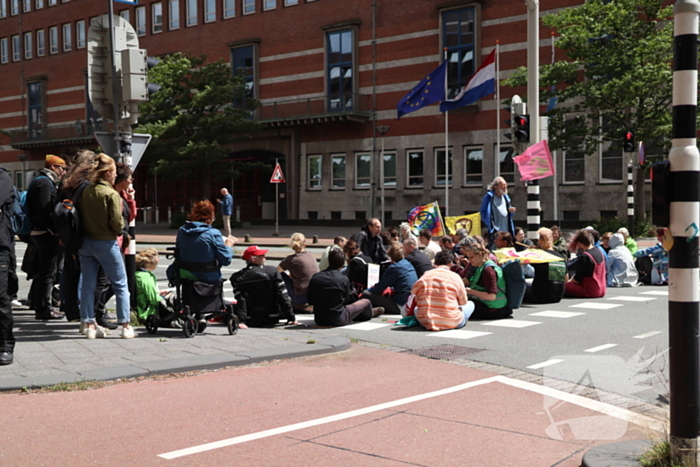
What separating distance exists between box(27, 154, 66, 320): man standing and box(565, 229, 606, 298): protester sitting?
26.0 feet

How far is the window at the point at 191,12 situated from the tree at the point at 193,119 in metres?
6.38

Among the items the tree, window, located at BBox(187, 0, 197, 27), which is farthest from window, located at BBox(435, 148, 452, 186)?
window, located at BBox(187, 0, 197, 27)

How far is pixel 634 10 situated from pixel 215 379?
2441 centimetres

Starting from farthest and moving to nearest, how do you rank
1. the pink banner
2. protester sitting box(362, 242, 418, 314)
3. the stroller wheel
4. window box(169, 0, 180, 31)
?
window box(169, 0, 180, 31), the pink banner, protester sitting box(362, 242, 418, 314), the stroller wheel

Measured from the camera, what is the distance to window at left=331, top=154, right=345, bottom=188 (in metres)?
39.7

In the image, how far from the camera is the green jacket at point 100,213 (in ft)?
26.8

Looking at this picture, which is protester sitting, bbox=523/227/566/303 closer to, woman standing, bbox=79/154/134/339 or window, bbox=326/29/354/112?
woman standing, bbox=79/154/134/339

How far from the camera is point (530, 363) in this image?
24.4 ft

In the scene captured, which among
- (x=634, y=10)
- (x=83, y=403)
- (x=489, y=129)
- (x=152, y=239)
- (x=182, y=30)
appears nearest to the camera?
(x=83, y=403)

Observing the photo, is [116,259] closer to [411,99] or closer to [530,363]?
[530,363]

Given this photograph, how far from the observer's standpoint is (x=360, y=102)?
38625mm

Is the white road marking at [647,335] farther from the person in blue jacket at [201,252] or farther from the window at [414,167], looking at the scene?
the window at [414,167]

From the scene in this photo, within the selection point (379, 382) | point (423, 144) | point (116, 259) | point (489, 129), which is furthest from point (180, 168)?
point (379, 382)

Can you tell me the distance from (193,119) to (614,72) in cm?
1984
